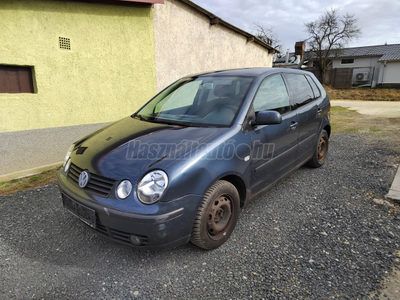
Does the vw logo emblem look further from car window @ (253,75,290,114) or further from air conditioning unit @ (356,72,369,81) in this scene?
air conditioning unit @ (356,72,369,81)

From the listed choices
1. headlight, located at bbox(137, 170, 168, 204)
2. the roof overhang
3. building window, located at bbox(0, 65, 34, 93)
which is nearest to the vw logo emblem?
headlight, located at bbox(137, 170, 168, 204)

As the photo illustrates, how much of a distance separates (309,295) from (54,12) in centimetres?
584

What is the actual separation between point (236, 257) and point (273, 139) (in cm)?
138

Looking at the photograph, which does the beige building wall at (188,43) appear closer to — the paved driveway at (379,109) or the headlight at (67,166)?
the headlight at (67,166)

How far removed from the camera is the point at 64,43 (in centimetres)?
513

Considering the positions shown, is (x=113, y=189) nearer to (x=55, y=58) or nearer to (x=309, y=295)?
(x=309, y=295)

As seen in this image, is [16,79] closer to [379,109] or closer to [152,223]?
[152,223]

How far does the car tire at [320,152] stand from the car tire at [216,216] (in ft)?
7.79

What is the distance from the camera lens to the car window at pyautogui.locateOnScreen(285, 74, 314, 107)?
147 inches

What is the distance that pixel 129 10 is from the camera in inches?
233

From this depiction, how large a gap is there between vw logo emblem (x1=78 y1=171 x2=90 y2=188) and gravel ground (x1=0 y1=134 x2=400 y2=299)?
65 centimetres

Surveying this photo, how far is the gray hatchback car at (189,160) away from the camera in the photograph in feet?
7.06

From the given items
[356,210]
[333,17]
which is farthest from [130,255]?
[333,17]

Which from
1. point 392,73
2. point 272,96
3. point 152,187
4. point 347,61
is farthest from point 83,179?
point 347,61
